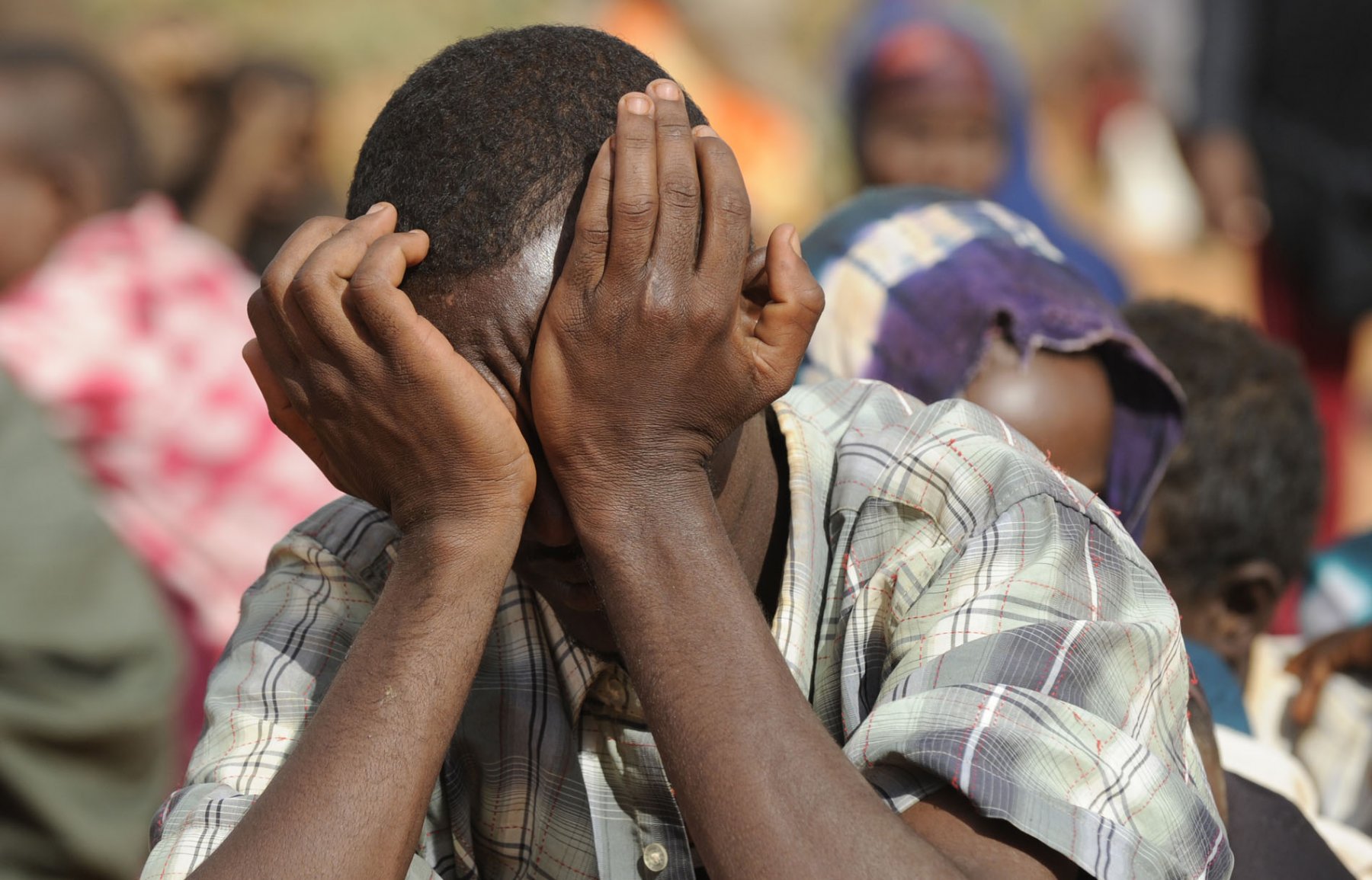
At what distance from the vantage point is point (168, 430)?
13.5 feet

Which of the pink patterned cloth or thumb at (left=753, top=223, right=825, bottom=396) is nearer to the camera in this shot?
thumb at (left=753, top=223, right=825, bottom=396)

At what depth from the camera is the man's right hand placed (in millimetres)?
1528

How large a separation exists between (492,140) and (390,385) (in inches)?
11.4

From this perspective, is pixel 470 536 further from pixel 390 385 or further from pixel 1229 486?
pixel 1229 486

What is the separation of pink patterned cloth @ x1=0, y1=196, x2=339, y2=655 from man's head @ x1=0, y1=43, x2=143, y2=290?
0.63ft

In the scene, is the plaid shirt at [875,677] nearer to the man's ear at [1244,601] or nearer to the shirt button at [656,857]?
the shirt button at [656,857]

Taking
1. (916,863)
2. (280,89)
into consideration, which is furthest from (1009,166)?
(916,863)

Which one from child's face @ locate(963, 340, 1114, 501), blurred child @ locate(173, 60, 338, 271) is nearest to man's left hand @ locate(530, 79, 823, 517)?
child's face @ locate(963, 340, 1114, 501)

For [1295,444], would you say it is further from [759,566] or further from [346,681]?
[346,681]

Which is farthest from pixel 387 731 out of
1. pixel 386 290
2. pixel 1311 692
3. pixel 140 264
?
pixel 140 264

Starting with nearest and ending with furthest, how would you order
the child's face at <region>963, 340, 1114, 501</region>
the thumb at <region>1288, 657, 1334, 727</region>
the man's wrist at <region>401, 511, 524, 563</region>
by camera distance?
the man's wrist at <region>401, 511, 524, 563</region>
the child's face at <region>963, 340, 1114, 501</region>
the thumb at <region>1288, 657, 1334, 727</region>

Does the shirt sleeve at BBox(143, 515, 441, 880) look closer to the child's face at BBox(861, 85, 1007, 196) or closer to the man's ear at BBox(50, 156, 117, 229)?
the man's ear at BBox(50, 156, 117, 229)

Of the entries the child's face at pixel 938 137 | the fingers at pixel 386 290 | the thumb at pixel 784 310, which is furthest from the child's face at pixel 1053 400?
the child's face at pixel 938 137

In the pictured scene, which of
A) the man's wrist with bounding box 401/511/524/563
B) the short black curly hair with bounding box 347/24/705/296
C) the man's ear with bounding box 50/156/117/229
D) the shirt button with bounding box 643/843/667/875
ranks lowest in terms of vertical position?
the shirt button with bounding box 643/843/667/875
